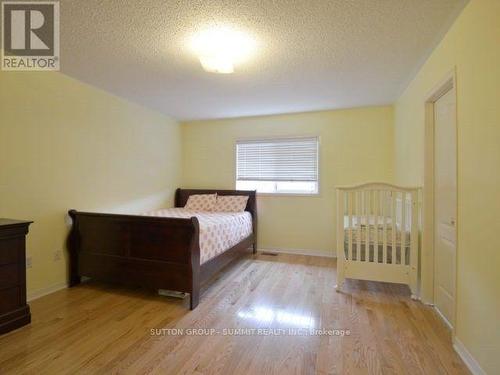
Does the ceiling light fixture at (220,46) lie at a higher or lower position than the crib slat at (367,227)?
higher

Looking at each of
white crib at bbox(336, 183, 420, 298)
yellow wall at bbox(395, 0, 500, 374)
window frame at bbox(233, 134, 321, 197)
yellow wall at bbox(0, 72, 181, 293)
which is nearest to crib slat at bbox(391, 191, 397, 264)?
white crib at bbox(336, 183, 420, 298)

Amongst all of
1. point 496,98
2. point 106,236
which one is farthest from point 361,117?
point 106,236

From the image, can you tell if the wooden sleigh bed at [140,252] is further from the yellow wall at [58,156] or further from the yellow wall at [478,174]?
the yellow wall at [478,174]

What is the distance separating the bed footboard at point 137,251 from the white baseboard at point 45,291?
0.09 m

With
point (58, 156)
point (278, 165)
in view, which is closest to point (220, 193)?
point (278, 165)

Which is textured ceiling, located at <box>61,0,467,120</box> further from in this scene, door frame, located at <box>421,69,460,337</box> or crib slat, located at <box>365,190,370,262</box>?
crib slat, located at <box>365,190,370,262</box>

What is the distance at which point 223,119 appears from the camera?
14.9 ft

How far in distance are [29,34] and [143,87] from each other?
3.73ft

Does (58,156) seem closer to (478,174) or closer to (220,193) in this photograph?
(220,193)

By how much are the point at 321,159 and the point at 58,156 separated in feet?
11.2

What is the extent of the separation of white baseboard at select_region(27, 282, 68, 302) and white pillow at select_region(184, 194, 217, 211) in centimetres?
196

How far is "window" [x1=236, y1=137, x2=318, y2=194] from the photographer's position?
4148 millimetres

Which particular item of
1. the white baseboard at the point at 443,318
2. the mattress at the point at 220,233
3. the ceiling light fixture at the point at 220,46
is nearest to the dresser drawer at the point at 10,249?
the mattress at the point at 220,233

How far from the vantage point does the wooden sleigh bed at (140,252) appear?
2.34 metres
